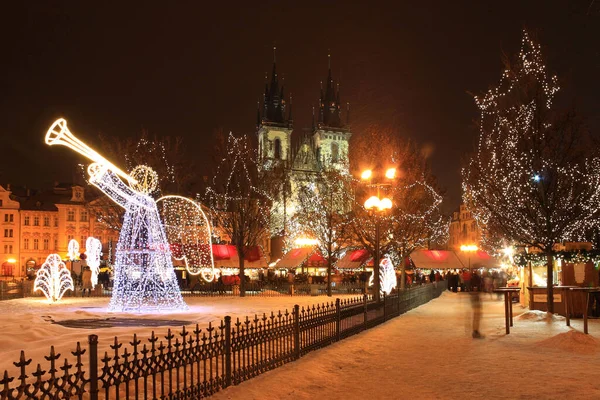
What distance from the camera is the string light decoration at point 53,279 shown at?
28375 mm

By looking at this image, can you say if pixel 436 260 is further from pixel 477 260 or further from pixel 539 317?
pixel 539 317

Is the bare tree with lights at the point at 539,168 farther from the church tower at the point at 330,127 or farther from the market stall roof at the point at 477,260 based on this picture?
the church tower at the point at 330,127

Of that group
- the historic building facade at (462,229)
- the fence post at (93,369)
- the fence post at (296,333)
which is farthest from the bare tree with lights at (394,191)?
the historic building facade at (462,229)

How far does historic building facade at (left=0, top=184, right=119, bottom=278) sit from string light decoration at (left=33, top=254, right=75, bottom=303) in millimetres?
46285

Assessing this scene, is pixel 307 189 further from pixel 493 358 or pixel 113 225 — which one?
pixel 493 358

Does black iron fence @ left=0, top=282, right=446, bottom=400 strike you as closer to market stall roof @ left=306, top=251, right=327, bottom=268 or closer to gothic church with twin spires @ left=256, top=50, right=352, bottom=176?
market stall roof @ left=306, top=251, right=327, bottom=268

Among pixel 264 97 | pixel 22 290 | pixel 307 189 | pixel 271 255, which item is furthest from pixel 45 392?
pixel 264 97

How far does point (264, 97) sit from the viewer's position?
107812 mm

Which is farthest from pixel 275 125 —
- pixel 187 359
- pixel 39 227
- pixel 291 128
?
pixel 187 359

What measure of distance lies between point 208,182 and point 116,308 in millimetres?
18812

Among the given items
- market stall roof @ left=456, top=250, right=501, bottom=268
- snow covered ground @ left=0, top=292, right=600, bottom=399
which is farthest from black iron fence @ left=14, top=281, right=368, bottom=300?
snow covered ground @ left=0, top=292, right=600, bottom=399

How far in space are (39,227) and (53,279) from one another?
182 ft

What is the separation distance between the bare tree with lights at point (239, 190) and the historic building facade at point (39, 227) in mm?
43364

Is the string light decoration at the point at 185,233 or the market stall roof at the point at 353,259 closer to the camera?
the string light decoration at the point at 185,233
